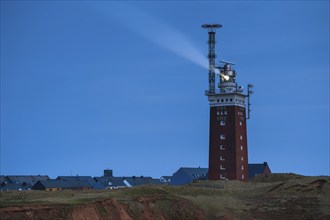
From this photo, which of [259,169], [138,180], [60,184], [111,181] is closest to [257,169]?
[259,169]

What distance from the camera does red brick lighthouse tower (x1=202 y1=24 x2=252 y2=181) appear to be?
105 meters

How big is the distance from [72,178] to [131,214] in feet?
256

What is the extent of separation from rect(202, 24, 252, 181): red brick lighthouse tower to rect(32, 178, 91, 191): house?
113 feet

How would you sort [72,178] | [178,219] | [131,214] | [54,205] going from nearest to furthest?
1. [54,205]
2. [131,214]
3. [178,219]
4. [72,178]

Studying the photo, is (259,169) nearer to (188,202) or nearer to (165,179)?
(165,179)

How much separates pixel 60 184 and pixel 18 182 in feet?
45.3

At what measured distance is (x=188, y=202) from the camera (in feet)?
234

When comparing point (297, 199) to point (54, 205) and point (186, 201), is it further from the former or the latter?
point (54, 205)

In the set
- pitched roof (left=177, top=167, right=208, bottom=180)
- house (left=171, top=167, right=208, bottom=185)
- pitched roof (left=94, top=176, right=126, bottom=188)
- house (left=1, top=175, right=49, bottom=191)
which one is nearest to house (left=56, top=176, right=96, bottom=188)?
pitched roof (left=94, top=176, right=126, bottom=188)

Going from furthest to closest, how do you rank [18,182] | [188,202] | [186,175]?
1. [186,175]
2. [18,182]
3. [188,202]

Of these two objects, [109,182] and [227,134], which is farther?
[109,182]

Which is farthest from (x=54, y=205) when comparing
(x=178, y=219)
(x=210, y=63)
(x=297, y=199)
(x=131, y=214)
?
(x=210, y=63)

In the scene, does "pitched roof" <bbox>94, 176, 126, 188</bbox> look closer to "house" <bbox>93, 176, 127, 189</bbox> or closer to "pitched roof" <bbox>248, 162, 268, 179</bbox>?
"house" <bbox>93, 176, 127, 189</bbox>

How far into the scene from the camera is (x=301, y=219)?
73.0 meters
